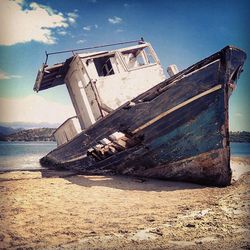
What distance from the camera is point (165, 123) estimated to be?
5402 mm

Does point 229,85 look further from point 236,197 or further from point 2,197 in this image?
point 2,197

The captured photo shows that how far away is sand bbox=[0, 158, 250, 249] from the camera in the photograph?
8.56 feet

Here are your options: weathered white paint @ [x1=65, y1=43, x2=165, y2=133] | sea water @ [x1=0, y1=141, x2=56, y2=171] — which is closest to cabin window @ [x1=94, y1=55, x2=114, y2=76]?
weathered white paint @ [x1=65, y1=43, x2=165, y2=133]

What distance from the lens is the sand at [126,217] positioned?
103 inches

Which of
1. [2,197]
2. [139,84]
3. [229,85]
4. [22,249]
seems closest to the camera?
[22,249]

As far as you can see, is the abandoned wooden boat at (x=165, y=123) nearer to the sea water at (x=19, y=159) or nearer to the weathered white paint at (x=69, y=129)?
the weathered white paint at (x=69, y=129)

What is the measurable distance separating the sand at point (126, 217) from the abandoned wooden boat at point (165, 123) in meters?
0.51

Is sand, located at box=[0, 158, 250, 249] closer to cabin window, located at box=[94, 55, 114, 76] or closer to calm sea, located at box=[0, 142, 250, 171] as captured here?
cabin window, located at box=[94, 55, 114, 76]

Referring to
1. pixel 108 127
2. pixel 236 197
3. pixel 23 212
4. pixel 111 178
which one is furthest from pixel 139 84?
pixel 23 212

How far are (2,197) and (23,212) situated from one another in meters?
1.16

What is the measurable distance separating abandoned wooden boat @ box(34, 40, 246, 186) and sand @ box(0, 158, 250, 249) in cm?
51

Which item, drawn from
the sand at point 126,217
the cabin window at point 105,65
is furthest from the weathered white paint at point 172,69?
the sand at point 126,217

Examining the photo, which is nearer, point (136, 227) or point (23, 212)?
point (136, 227)

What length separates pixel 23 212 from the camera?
145 inches
